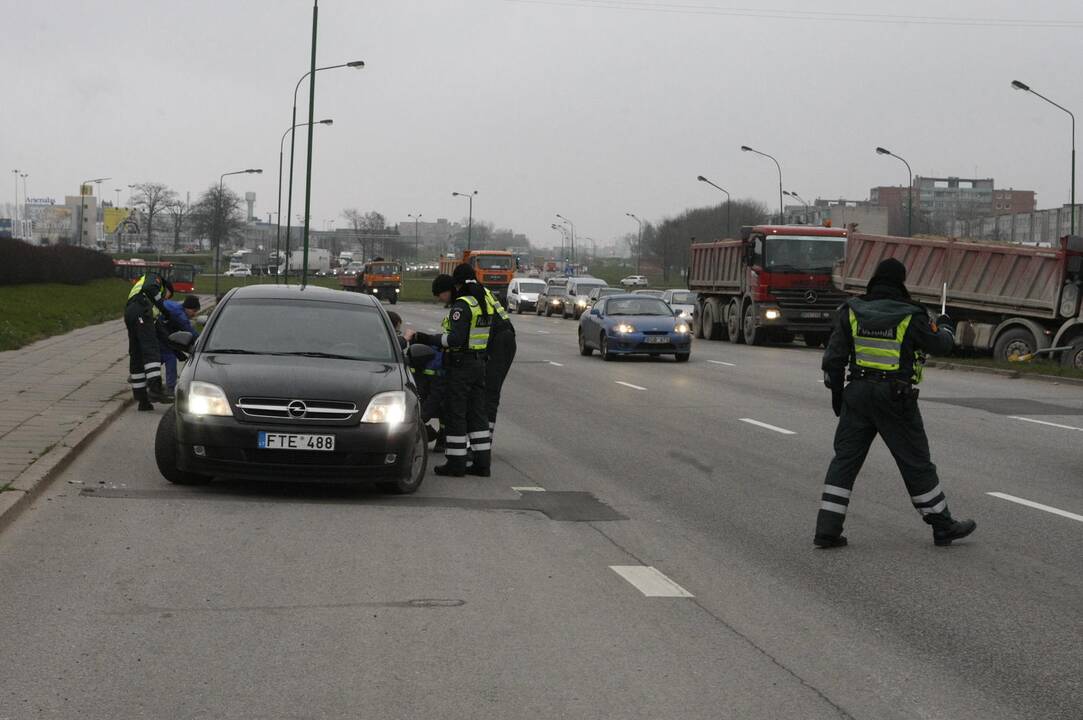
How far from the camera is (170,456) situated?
A: 33.5 ft

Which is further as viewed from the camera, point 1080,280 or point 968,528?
point 1080,280

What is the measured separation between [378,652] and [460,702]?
785mm

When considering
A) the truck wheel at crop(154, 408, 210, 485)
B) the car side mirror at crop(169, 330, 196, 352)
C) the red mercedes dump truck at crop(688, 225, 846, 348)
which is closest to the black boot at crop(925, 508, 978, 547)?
the truck wheel at crop(154, 408, 210, 485)

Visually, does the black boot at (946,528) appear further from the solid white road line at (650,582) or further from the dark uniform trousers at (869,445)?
the solid white road line at (650,582)

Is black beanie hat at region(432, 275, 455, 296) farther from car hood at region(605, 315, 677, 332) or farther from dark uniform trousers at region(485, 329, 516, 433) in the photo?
car hood at region(605, 315, 677, 332)

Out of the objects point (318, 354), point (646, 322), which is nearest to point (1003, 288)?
point (646, 322)

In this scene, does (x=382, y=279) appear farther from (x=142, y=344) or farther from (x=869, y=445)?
(x=869, y=445)

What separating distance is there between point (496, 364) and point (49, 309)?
31954 mm

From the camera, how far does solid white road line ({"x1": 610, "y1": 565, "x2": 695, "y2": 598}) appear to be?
23.6ft

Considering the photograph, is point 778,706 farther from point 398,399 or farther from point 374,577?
point 398,399

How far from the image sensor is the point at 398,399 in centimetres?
1012

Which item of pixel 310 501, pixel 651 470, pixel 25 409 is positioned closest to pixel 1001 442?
pixel 651 470

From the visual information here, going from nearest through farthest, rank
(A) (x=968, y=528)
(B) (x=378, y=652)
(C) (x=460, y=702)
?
1. (C) (x=460, y=702)
2. (B) (x=378, y=652)
3. (A) (x=968, y=528)

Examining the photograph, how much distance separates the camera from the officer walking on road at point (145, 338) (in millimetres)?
16547
